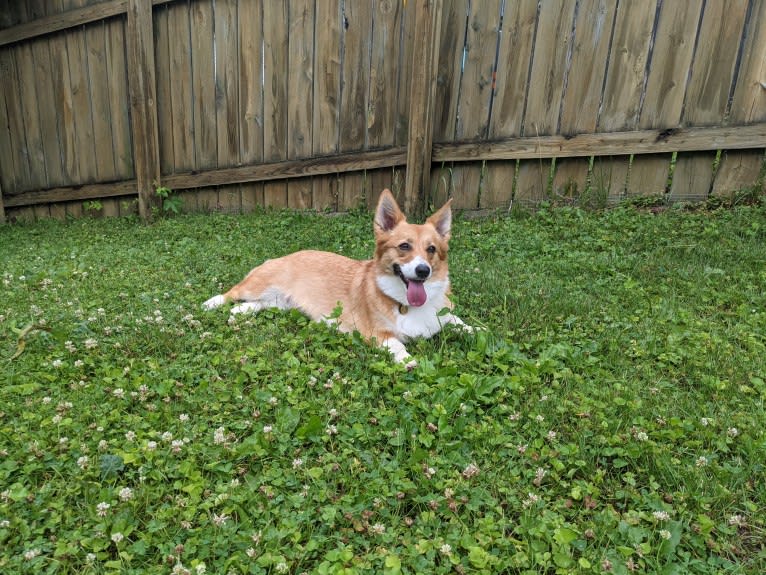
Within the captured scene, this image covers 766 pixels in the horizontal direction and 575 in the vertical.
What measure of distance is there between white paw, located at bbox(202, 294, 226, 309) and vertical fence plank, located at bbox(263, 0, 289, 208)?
3305mm

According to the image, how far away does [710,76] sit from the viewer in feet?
16.4

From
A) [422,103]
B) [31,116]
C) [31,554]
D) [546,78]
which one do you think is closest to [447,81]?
[422,103]

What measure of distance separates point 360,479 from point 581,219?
4.33 m

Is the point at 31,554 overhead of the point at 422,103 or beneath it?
beneath

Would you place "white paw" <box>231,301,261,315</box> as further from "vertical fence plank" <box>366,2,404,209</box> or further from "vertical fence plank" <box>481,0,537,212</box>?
"vertical fence plank" <box>481,0,537,212</box>

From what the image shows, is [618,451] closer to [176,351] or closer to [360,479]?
[360,479]

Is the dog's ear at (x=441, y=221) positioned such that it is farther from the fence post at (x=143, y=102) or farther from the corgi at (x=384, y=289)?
the fence post at (x=143, y=102)

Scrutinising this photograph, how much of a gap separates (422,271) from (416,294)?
0.19 m

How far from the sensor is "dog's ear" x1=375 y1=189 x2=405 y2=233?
12.3 ft

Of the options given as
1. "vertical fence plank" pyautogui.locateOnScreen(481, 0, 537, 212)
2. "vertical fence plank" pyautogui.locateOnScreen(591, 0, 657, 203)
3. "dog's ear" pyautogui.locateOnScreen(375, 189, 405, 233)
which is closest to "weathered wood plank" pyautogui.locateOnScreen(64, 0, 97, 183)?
"vertical fence plank" pyautogui.locateOnScreen(481, 0, 537, 212)

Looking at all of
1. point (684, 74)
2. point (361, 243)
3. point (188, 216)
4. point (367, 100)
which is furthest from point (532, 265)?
point (188, 216)

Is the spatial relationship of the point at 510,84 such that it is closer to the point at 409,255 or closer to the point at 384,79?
the point at 384,79

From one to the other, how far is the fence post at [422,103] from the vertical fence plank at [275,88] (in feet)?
6.39

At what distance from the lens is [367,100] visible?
6.38 metres
